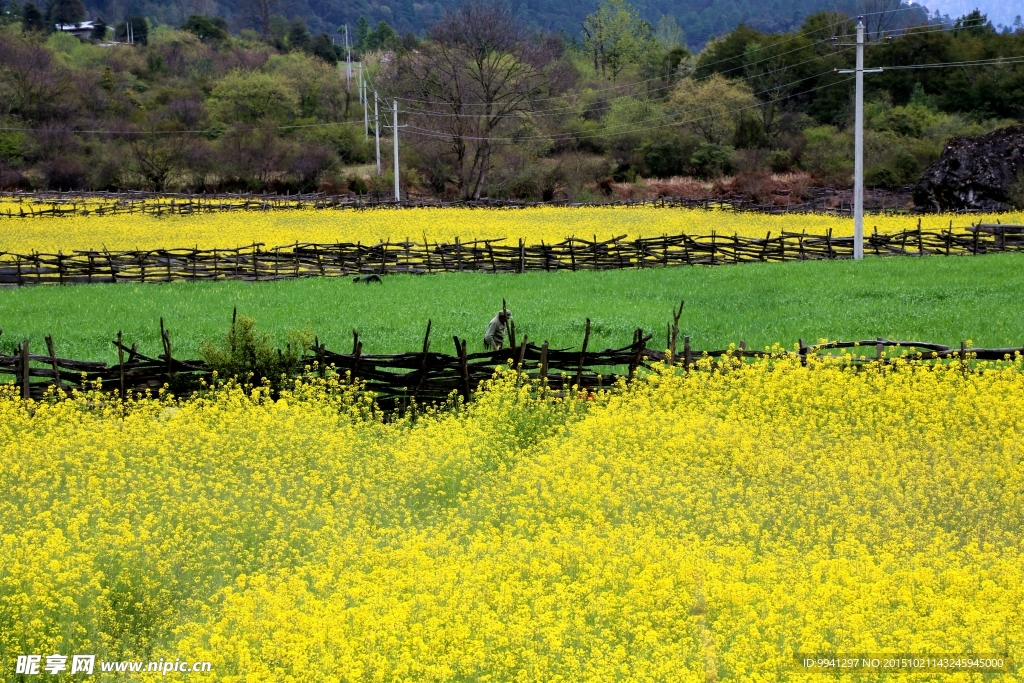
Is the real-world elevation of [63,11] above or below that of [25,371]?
above

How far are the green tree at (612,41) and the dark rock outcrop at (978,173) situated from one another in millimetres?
51799

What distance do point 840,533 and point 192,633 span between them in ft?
16.4

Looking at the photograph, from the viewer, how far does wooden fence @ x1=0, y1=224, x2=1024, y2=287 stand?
2914 cm

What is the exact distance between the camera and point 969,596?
25.1 ft

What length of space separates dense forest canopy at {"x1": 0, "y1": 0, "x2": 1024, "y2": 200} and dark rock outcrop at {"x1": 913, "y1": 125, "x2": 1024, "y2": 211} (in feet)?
27.8

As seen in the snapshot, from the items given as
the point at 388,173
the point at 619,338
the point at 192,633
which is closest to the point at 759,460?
the point at 192,633

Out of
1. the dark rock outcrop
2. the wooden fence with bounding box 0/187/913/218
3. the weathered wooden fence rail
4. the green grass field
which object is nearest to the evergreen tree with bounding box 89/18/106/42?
the wooden fence with bounding box 0/187/913/218

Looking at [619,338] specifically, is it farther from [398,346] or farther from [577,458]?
[577,458]

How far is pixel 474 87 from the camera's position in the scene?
66750 millimetres

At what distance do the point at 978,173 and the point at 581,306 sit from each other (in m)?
29.9

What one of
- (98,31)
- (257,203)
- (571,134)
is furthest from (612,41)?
(98,31)

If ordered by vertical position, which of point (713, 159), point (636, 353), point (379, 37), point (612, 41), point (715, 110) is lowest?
point (636, 353)

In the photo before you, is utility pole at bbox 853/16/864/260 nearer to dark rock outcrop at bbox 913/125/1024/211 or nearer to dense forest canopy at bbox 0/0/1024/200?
dark rock outcrop at bbox 913/125/1024/211

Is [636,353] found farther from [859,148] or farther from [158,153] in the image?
[158,153]
